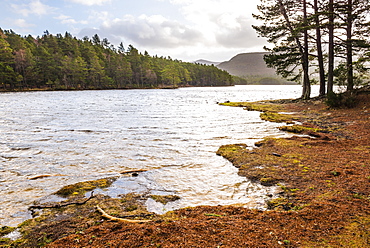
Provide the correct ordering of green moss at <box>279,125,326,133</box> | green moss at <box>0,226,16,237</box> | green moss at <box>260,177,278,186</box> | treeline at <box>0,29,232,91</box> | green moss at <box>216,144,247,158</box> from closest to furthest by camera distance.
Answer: green moss at <box>0,226,16,237</box> → green moss at <box>260,177,278,186</box> → green moss at <box>216,144,247,158</box> → green moss at <box>279,125,326,133</box> → treeline at <box>0,29,232,91</box>

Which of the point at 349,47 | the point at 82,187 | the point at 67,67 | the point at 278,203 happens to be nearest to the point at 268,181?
the point at 278,203

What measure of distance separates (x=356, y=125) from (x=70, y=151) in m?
15.0

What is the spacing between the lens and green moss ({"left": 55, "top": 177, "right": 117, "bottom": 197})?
5.97 m

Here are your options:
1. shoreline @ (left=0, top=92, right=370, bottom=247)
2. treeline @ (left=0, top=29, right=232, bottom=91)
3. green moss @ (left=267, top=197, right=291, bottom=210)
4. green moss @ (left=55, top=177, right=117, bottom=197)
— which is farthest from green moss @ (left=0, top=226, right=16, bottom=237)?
treeline @ (left=0, top=29, right=232, bottom=91)

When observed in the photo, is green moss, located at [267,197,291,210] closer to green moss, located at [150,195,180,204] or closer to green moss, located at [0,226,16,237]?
green moss, located at [150,195,180,204]

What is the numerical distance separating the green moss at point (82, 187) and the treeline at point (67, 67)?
252 ft

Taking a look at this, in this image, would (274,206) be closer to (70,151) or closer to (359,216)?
(359,216)

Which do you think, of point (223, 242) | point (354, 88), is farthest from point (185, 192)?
point (354, 88)

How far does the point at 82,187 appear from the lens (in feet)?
20.5

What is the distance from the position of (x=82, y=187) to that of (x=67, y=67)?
91969 mm

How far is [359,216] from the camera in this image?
4051 millimetres

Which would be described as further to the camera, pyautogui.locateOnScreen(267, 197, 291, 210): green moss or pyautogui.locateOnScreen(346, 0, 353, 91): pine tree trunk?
pyautogui.locateOnScreen(346, 0, 353, 91): pine tree trunk

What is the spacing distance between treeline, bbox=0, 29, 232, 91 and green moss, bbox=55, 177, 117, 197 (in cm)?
7676

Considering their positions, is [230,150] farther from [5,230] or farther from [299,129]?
[5,230]
